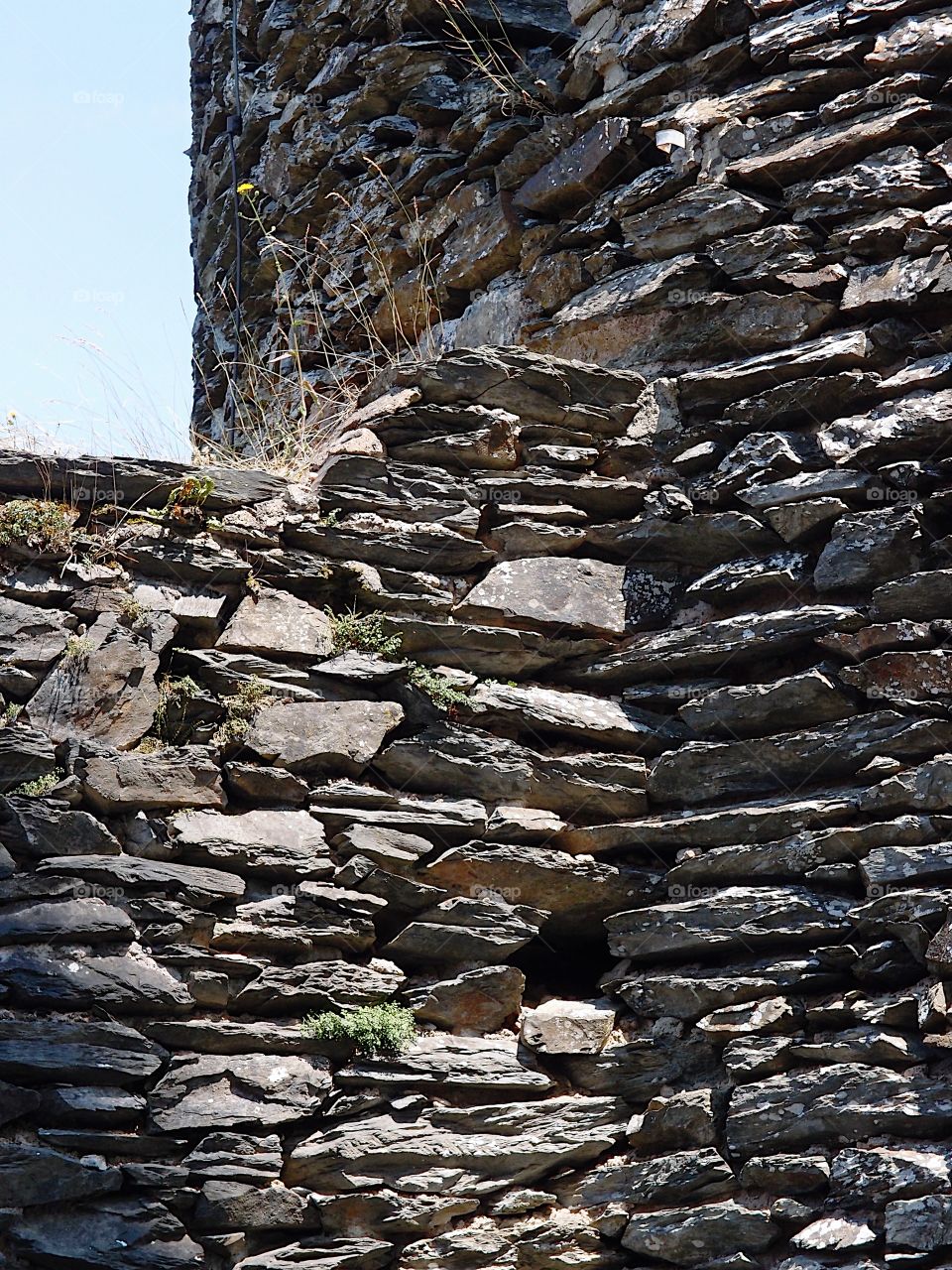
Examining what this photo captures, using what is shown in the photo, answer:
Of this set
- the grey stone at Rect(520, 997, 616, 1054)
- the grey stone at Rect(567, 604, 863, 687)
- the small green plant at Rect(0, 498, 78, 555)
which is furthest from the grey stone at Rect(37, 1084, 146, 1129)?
the grey stone at Rect(567, 604, 863, 687)

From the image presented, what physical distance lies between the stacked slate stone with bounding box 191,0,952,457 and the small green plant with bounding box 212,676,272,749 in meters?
2.57

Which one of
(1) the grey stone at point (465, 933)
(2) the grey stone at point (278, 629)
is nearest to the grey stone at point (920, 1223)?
(1) the grey stone at point (465, 933)

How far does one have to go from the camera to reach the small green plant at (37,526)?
18.2 ft

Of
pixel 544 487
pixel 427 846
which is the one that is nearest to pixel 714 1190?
pixel 427 846

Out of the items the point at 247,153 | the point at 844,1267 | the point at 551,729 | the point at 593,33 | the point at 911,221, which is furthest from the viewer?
the point at 247,153

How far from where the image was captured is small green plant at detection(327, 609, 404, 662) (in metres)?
5.80

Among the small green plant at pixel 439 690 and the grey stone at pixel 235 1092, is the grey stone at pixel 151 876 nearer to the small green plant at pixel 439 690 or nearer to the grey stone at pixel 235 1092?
the grey stone at pixel 235 1092

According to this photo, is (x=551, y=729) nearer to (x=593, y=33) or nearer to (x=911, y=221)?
(x=911, y=221)

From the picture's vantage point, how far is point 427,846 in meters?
5.31

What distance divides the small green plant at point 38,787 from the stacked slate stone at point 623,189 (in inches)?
137

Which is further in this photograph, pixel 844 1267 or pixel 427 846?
pixel 427 846

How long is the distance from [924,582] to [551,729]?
1.69 meters

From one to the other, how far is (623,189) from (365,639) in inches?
125

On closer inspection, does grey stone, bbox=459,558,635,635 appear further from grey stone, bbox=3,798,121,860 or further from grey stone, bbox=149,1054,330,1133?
grey stone, bbox=149,1054,330,1133
